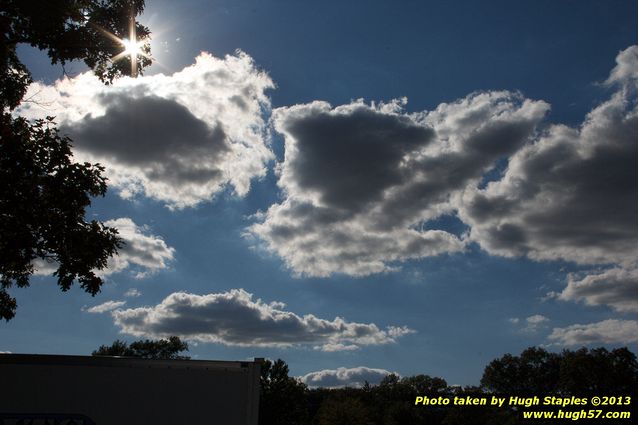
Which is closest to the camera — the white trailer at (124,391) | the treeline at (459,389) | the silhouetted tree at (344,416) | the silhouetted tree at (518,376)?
the white trailer at (124,391)

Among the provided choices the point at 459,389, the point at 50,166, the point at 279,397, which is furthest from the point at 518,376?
the point at 50,166

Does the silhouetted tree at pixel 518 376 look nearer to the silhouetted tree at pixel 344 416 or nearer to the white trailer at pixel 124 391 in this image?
the silhouetted tree at pixel 344 416

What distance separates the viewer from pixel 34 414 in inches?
367

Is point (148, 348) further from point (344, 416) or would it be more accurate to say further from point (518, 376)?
point (518, 376)

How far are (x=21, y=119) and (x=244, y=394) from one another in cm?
1083

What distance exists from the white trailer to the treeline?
1953 inches

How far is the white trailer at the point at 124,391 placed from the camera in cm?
941

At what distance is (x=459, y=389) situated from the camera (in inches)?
4227

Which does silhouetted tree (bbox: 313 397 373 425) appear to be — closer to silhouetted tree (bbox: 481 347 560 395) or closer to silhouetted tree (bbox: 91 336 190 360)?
silhouetted tree (bbox: 91 336 190 360)

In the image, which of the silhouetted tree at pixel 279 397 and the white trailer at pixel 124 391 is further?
the silhouetted tree at pixel 279 397

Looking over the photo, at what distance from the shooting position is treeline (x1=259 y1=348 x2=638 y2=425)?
6688cm

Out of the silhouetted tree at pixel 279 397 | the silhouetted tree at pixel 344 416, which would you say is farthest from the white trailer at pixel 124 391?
the silhouetted tree at pixel 279 397

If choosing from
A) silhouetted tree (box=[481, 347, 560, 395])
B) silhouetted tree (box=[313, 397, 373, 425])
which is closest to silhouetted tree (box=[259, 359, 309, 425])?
silhouetted tree (box=[313, 397, 373, 425])

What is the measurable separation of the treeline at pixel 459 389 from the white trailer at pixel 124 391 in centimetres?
4962
